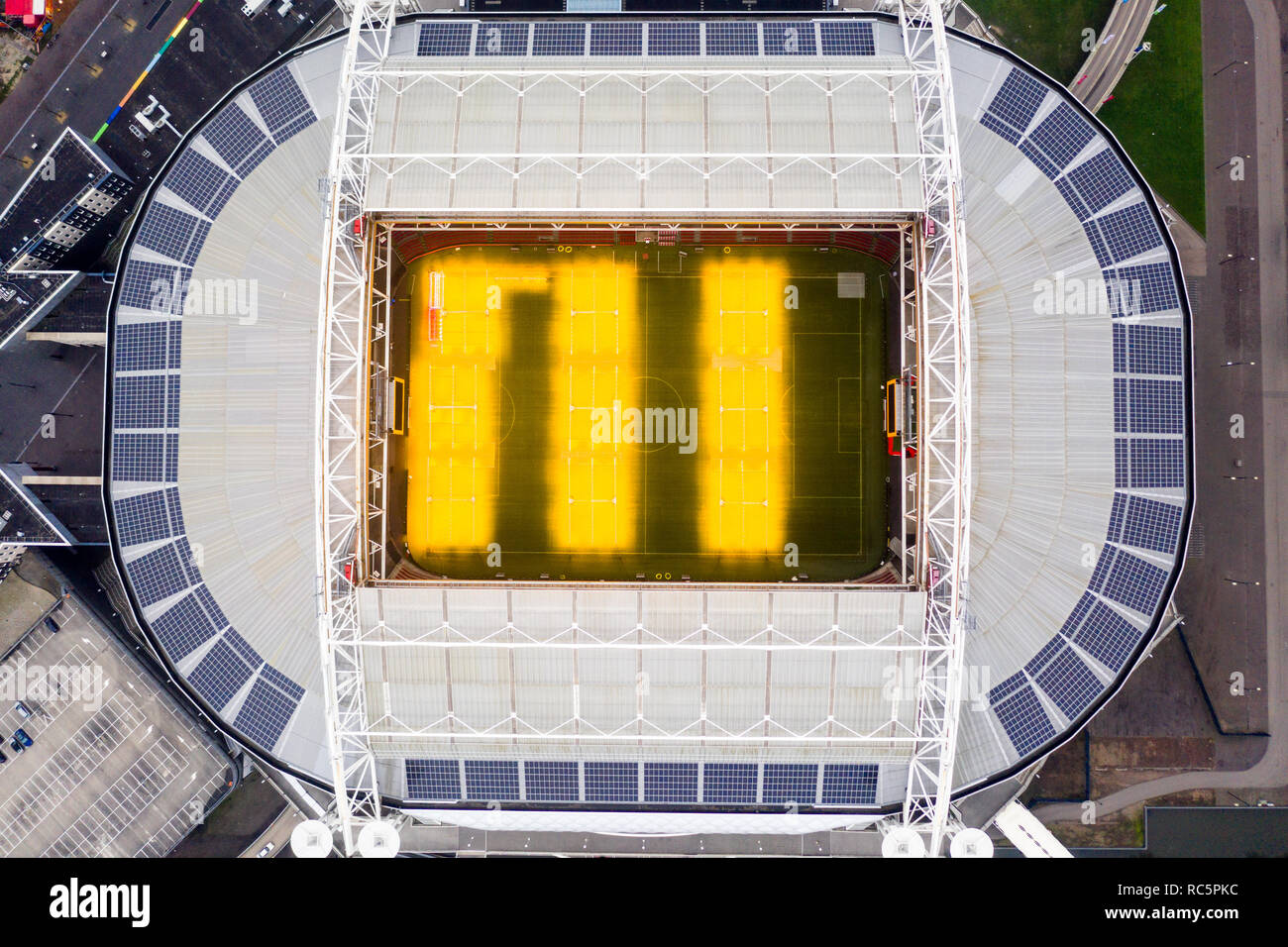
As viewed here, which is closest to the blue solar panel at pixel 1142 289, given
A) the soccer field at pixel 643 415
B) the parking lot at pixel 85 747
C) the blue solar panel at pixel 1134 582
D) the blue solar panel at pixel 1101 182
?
the blue solar panel at pixel 1101 182

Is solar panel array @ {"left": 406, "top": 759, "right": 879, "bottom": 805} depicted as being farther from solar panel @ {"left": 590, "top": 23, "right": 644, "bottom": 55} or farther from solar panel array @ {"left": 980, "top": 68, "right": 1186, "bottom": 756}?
solar panel @ {"left": 590, "top": 23, "right": 644, "bottom": 55}

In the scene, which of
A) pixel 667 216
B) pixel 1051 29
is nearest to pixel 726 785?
pixel 667 216

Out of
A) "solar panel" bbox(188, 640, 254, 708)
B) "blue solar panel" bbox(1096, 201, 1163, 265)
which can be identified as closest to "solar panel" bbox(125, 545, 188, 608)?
"solar panel" bbox(188, 640, 254, 708)

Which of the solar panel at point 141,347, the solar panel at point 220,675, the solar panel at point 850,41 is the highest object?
the solar panel at point 850,41

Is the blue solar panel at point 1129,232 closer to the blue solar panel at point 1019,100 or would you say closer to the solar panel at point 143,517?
the blue solar panel at point 1019,100

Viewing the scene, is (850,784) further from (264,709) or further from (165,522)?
(165,522)

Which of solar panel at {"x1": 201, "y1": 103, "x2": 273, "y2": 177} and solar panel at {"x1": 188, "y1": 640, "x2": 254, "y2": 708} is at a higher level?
solar panel at {"x1": 201, "y1": 103, "x2": 273, "y2": 177}
